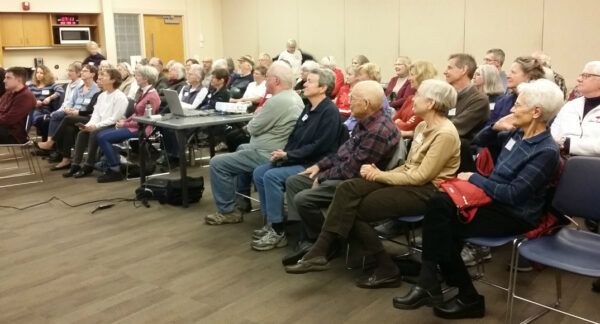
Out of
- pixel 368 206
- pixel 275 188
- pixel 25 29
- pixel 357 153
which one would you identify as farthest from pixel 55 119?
pixel 368 206

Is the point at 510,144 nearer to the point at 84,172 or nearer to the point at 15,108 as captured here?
the point at 84,172

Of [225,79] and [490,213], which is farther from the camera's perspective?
[225,79]

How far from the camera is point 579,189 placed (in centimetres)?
252

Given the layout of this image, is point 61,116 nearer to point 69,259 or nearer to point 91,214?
point 91,214

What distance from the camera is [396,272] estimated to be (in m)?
3.09

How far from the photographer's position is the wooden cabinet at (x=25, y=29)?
33.0ft

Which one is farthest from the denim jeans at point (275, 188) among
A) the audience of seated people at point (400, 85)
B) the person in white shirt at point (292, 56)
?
the person in white shirt at point (292, 56)

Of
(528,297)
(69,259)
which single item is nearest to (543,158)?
(528,297)

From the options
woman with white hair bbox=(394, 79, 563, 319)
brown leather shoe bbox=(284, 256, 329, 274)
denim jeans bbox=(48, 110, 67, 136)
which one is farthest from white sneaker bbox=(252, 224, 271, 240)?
denim jeans bbox=(48, 110, 67, 136)

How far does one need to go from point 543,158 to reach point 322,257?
1.28m

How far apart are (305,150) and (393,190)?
94cm

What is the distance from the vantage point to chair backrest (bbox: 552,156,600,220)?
97.7 inches

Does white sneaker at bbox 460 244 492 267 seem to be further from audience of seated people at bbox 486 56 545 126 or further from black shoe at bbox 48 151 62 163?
black shoe at bbox 48 151 62 163

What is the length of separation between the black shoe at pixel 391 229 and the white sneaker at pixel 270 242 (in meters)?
0.72
